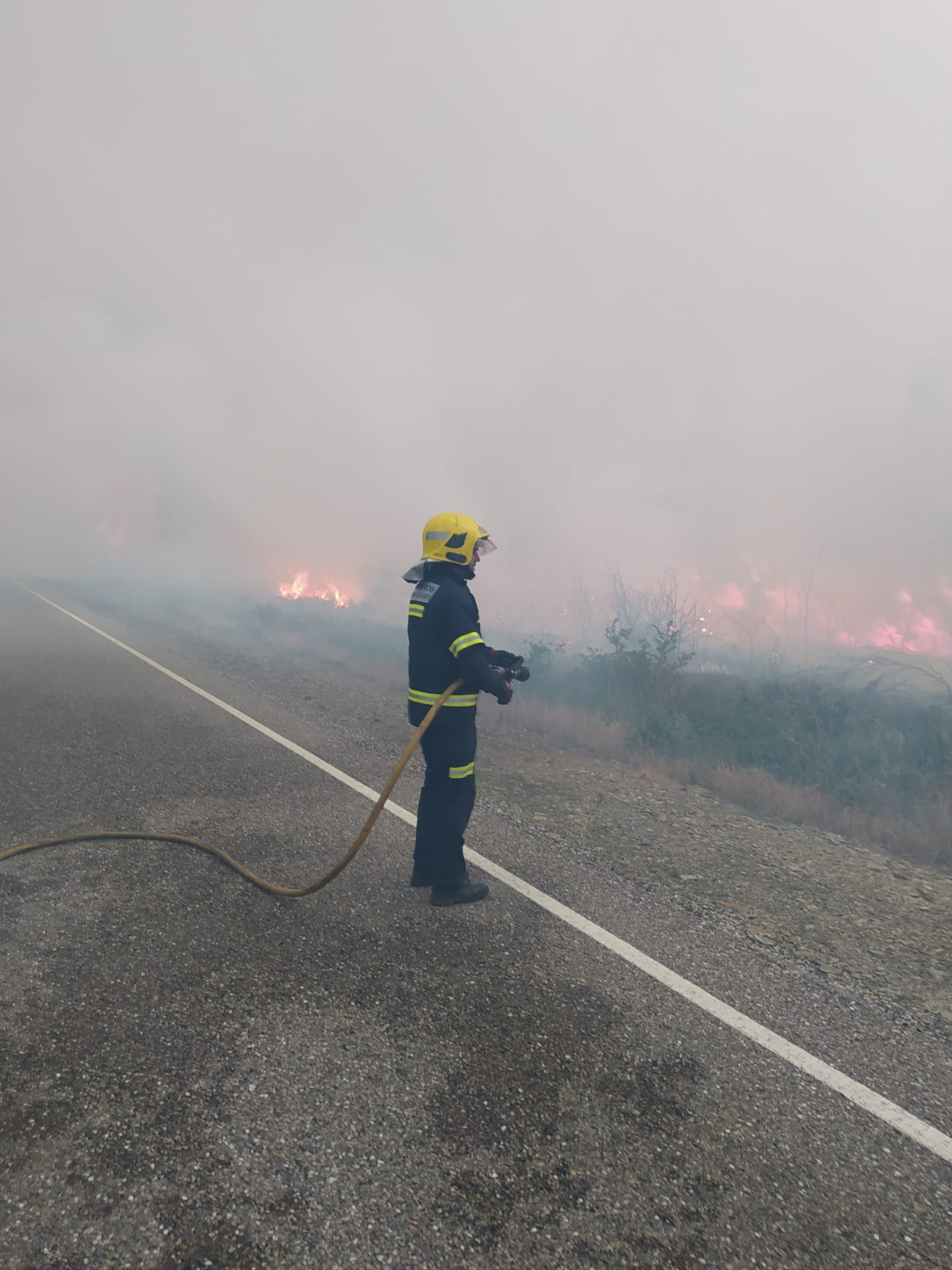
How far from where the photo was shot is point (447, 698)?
4.00 m

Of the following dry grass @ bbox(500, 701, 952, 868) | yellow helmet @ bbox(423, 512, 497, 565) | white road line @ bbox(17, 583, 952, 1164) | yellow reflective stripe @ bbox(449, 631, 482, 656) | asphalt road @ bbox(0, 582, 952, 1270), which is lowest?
asphalt road @ bbox(0, 582, 952, 1270)

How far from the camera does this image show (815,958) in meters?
3.71

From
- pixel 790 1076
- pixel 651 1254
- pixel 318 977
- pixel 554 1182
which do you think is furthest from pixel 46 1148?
pixel 790 1076

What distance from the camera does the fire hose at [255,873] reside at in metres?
3.80

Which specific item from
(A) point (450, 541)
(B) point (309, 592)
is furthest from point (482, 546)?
(B) point (309, 592)

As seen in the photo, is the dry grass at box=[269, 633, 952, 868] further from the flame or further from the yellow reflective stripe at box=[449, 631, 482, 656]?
the flame

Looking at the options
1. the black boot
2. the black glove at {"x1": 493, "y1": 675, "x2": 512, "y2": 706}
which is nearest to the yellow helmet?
the black glove at {"x1": 493, "y1": 675, "x2": 512, "y2": 706}

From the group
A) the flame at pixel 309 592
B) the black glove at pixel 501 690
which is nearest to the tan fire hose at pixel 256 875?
the black glove at pixel 501 690

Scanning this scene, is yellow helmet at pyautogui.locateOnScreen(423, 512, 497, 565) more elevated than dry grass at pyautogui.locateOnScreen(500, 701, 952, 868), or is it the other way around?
yellow helmet at pyautogui.locateOnScreen(423, 512, 497, 565)

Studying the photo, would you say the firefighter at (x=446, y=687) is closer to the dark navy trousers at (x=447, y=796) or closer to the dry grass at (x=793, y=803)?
the dark navy trousers at (x=447, y=796)

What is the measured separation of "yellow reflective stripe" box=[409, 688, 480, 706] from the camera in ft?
13.2

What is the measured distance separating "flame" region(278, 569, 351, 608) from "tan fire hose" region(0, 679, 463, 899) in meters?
22.8

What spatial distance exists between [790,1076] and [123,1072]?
8.59 feet

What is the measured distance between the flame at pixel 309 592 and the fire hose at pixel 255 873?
22.8 meters
